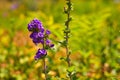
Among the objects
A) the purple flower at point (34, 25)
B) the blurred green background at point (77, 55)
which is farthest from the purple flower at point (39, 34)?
the blurred green background at point (77, 55)

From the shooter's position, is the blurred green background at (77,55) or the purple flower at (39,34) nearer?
the purple flower at (39,34)

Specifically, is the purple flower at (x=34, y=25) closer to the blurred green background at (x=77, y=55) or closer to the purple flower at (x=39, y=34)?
the purple flower at (x=39, y=34)

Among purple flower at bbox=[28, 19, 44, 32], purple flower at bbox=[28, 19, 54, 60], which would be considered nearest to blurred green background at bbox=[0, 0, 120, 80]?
purple flower at bbox=[28, 19, 54, 60]

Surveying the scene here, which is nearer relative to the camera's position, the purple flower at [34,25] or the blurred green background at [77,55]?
the purple flower at [34,25]

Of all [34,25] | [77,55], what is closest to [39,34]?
[34,25]

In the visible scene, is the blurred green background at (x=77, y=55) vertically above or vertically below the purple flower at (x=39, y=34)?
above

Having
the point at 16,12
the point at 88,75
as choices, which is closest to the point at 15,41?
the point at 88,75

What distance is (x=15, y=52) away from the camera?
5.61 metres

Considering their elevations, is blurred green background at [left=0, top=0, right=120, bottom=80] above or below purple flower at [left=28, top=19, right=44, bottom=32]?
above

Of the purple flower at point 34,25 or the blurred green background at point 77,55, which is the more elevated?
the blurred green background at point 77,55

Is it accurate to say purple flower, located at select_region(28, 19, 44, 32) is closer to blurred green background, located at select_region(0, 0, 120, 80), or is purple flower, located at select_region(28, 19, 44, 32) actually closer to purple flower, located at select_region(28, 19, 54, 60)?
purple flower, located at select_region(28, 19, 54, 60)

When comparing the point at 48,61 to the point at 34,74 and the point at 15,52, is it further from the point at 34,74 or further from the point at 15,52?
the point at 15,52

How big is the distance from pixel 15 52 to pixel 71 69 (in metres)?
2.38

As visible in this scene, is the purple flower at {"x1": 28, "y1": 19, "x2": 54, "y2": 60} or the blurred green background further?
the blurred green background
